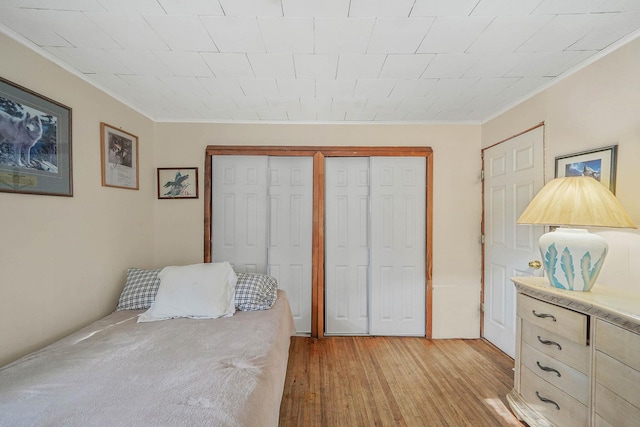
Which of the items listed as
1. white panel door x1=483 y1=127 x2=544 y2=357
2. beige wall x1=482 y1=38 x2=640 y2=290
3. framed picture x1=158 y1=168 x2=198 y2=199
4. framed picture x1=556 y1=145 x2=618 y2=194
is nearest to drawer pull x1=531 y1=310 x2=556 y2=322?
beige wall x1=482 y1=38 x2=640 y2=290

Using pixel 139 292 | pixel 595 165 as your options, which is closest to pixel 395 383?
pixel 595 165

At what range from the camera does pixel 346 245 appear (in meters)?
2.91

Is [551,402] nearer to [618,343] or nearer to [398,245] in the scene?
[618,343]

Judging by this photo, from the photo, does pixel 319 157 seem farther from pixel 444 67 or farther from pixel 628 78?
pixel 628 78

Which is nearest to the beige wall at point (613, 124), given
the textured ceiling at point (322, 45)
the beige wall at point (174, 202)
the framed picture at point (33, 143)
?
the beige wall at point (174, 202)

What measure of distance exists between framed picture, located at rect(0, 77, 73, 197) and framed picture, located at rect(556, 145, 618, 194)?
11.4ft

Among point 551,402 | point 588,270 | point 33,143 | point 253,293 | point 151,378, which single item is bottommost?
point 551,402

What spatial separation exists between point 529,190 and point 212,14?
105 inches

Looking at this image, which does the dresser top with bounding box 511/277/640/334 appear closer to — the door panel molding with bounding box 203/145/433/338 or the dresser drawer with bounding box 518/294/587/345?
the dresser drawer with bounding box 518/294/587/345

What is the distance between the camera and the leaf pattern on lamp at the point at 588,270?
143cm

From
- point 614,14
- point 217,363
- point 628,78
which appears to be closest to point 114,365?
point 217,363

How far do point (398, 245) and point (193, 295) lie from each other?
2084 millimetres

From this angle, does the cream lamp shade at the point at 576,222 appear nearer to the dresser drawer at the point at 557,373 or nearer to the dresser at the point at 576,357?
the dresser at the point at 576,357

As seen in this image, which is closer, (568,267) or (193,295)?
(568,267)
